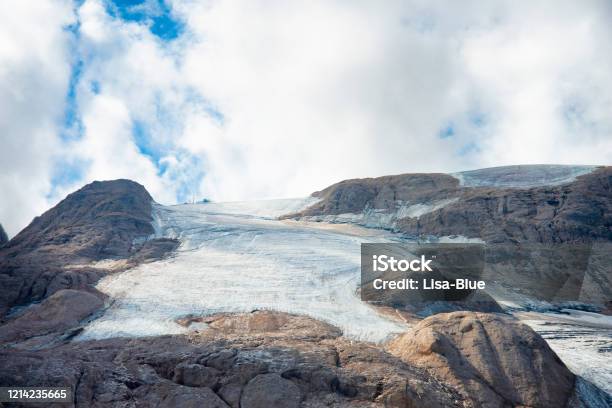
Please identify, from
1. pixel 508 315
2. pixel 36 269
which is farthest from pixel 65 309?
pixel 508 315

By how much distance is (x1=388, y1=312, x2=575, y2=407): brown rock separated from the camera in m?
13.7

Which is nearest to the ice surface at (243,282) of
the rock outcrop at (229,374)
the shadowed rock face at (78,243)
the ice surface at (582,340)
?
the shadowed rock face at (78,243)

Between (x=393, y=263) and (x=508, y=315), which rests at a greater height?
(x=393, y=263)

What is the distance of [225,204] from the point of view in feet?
211

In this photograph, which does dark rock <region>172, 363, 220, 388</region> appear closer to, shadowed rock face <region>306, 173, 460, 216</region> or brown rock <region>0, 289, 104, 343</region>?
brown rock <region>0, 289, 104, 343</region>

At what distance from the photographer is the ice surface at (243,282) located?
1998cm

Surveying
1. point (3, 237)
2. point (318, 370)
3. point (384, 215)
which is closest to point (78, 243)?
point (3, 237)

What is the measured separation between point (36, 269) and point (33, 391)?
53.9ft

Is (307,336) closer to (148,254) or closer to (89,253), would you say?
(148,254)

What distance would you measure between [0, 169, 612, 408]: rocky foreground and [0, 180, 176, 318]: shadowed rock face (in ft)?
13.3

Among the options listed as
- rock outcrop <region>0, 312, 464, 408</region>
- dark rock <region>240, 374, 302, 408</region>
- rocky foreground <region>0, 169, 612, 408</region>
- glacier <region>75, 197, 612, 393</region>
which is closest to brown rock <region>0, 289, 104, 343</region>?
rocky foreground <region>0, 169, 612, 408</region>

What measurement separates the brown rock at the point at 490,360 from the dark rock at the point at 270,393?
4481mm

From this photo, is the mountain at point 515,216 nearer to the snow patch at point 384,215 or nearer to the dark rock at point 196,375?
the snow patch at point 384,215

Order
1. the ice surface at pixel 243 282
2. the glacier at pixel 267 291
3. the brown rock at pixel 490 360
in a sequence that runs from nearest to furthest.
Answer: the brown rock at pixel 490 360
the glacier at pixel 267 291
the ice surface at pixel 243 282
